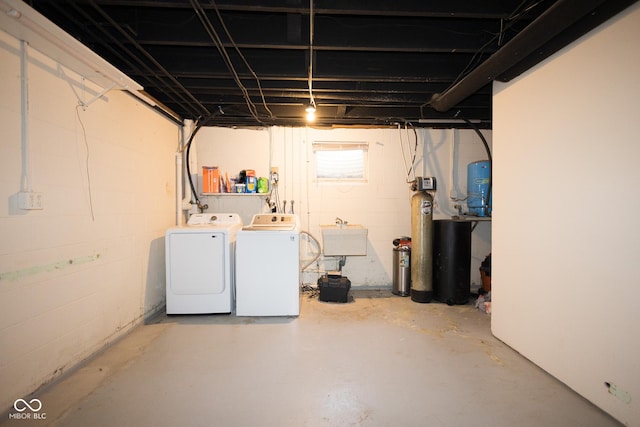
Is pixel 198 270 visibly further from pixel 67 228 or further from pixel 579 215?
pixel 579 215

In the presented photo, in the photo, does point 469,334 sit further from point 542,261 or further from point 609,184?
point 609,184

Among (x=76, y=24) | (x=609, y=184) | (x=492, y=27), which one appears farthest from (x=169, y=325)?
(x=492, y=27)

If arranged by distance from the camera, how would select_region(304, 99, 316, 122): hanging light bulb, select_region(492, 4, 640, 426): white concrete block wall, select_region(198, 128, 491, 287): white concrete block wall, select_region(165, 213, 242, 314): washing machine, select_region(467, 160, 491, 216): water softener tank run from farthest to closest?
select_region(198, 128, 491, 287): white concrete block wall < select_region(467, 160, 491, 216): water softener tank < select_region(304, 99, 316, 122): hanging light bulb < select_region(165, 213, 242, 314): washing machine < select_region(492, 4, 640, 426): white concrete block wall

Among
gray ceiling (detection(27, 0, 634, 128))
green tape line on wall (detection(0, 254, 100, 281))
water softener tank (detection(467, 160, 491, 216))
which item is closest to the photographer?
green tape line on wall (detection(0, 254, 100, 281))

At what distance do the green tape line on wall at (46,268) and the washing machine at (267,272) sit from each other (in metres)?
1.25

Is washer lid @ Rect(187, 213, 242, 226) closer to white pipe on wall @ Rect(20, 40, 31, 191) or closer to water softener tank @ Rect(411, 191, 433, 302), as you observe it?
white pipe on wall @ Rect(20, 40, 31, 191)

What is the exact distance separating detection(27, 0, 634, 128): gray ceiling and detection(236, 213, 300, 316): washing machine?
→ 5.18 ft

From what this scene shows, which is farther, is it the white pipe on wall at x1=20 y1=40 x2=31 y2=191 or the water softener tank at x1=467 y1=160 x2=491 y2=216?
the water softener tank at x1=467 y1=160 x2=491 y2=216

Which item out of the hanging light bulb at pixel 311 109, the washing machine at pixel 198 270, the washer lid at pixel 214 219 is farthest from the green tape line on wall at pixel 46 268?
the hanging light bulb at pixel 311 109

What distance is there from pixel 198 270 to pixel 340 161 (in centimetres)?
243

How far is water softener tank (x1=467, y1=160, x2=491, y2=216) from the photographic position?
3.52 meters

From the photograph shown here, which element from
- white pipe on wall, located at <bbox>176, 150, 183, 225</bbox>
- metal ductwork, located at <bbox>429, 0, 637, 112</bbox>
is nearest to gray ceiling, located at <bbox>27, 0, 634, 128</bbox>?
metal ductwork, located at <bbox>429, 0, 637, 112</bbox>

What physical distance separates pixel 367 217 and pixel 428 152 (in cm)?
134

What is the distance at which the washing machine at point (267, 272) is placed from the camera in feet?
9.61
